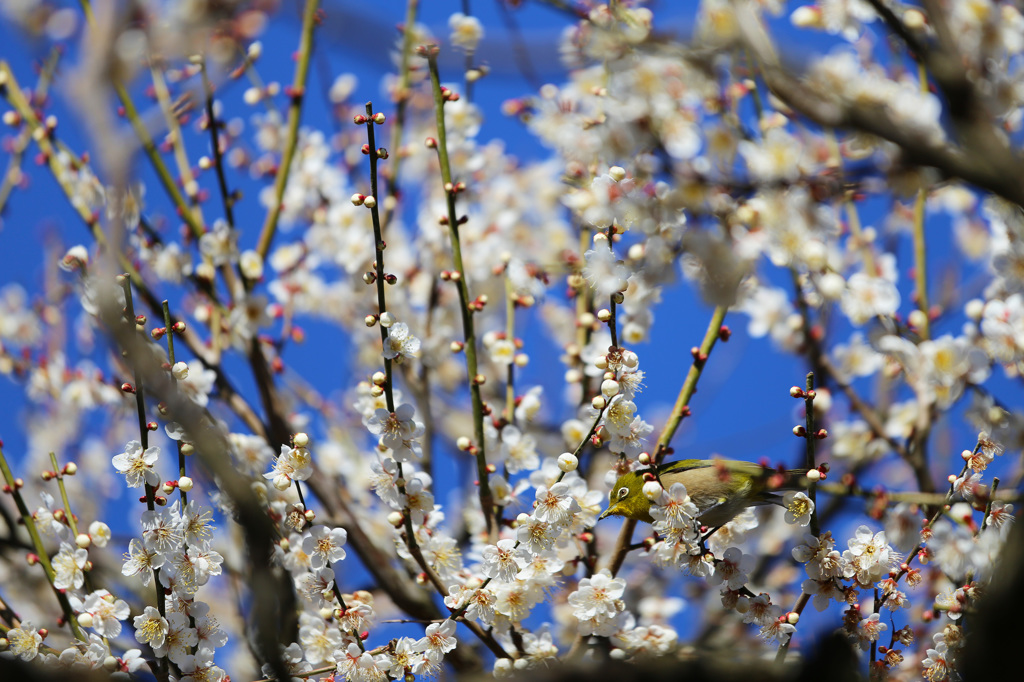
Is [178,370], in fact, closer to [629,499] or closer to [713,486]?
[629,499]

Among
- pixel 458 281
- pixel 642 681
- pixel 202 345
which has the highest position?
pixel 202 345

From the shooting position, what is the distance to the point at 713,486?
2.18 m

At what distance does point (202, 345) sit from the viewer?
11.2ft

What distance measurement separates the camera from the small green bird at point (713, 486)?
2158 millimetres

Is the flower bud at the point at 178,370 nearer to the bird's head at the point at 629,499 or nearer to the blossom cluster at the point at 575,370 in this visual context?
the blossom cluster at the point at 575,370

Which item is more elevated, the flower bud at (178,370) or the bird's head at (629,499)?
the flower bud at (178,370)

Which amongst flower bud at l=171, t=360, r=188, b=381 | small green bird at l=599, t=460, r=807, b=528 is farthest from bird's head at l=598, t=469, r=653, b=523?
flower bud at l=171, t=360, r=188, b=381

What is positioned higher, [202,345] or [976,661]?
[202,345]

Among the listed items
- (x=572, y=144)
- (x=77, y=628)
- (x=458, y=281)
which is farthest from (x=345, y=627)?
(x=572, y=144)

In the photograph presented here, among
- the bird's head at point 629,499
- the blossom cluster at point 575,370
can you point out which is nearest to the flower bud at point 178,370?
the blossom cluster at point 575,370

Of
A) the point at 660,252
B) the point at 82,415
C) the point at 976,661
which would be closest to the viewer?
the point at 976,661

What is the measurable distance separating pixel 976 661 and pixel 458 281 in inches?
71.3

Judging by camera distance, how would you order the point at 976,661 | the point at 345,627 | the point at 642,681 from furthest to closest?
1. the point at 345,627
2. the point at 642,681
3. the point at 976,661

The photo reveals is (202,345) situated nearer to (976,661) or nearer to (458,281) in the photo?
(458,281)
